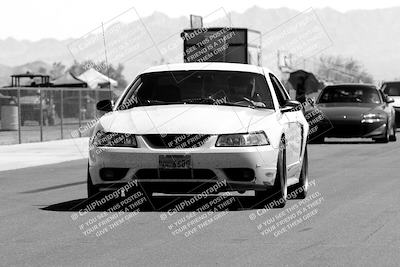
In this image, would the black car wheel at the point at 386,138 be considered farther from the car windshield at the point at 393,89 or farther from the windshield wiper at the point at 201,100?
the windshield wiper at the point at 201,100

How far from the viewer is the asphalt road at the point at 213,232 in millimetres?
8367

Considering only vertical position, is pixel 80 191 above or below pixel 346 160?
above

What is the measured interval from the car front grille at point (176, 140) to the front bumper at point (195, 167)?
0.20ft

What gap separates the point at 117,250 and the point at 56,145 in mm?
22339

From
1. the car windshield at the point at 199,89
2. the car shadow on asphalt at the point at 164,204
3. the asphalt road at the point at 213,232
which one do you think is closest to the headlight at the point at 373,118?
the asphalt road at the point at 213,232

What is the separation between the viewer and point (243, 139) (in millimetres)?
11508

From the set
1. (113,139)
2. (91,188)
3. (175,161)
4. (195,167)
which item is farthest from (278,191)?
(91,188)

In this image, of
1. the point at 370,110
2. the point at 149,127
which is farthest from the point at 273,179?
the point at 370,110

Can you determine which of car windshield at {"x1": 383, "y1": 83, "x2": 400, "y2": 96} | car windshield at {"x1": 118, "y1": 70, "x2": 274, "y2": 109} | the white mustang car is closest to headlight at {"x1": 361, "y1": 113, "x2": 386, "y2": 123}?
car windshield at {"x1": 383, "y1": 83, "x2": 400, "y2": 96}

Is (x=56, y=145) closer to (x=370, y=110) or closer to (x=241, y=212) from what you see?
(x=370, y=110)

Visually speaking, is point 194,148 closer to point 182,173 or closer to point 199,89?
point 182,173

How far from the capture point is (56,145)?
3092 cm

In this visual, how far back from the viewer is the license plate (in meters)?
11.4

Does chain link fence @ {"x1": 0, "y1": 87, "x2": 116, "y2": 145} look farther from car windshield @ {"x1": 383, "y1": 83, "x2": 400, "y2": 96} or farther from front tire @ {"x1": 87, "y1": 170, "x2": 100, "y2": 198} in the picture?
front tire @ {"x1": 87, "y1": 170, "x2": 100, "y2": 198}
